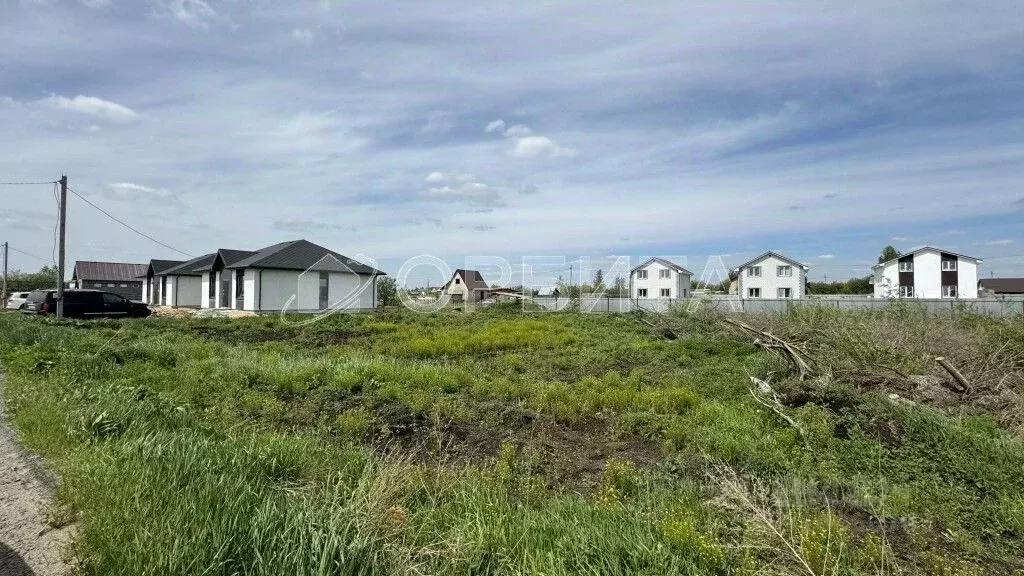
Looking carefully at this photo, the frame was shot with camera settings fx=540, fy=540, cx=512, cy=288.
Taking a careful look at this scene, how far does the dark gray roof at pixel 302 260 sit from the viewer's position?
82.8 feet

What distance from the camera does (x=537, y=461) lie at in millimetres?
4879

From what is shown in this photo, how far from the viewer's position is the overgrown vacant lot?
2.81 m

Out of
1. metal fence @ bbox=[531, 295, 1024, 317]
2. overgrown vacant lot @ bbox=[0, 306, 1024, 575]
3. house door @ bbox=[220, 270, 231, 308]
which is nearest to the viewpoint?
overgrown vacant lot @ bbox=[0, 306, 1024, 575]

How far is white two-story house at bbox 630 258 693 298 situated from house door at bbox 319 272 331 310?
25.7 m

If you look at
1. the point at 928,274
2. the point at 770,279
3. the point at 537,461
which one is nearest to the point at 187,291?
the point at 537,461

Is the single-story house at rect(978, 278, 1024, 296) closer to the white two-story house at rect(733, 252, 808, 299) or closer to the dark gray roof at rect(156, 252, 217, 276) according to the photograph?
the white two-story house at rect(733, 252, 808, 299)

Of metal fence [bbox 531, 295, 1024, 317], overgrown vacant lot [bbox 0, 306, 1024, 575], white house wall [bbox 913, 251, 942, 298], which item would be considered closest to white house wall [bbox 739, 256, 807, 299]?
white house wall [bbox 913, 251, 942, 298]

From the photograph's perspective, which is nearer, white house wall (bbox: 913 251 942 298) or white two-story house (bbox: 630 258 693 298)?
white house wall (bbox: 913 251 942 298)

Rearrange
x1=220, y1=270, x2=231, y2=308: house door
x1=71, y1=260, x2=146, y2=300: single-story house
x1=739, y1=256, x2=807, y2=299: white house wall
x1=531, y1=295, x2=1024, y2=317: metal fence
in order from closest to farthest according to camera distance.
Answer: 1. x1=531, y1=295, x2=1024, y2=317: metal fence
2. x1=220, y1=270, x2=231, y2=308: house door
3. x1=739, y1=256, x2=807, y2=299: white house wall
4. x1=71, y1=260, x2=146, y2=300: single-story house

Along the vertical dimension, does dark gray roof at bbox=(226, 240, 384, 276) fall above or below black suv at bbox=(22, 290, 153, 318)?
above

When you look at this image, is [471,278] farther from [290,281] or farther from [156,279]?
[290,281]

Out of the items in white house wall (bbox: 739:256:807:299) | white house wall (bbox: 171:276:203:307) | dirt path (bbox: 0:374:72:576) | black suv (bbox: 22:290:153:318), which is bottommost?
dirt path (bbox: 0:374:72:576)

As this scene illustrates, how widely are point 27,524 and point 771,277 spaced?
47.0 metres

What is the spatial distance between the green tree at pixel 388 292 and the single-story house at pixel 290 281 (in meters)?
3.83
